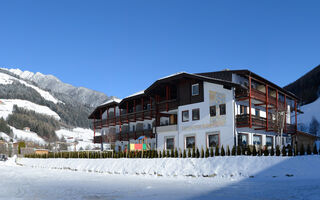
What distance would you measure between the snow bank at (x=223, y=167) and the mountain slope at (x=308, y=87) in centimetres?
13733

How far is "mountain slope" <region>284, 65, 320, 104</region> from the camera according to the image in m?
145

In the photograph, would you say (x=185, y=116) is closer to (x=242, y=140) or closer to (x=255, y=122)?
(x=242, y=140)

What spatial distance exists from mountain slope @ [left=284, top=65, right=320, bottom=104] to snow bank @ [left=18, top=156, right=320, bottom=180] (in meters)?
137

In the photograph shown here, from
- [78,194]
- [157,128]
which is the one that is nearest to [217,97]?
[157,128]

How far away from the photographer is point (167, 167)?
72.1 ft

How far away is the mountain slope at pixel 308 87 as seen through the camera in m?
145

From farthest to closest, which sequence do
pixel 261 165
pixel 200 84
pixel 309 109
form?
pixel 309 109, pixel 200 84, pixel 261 165

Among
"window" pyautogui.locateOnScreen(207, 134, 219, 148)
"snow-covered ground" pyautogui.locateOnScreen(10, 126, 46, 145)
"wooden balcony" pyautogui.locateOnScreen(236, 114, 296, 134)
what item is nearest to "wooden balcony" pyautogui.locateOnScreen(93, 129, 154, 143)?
"window" pyautogui.locateOnScreen(207, 134, 219, 148)

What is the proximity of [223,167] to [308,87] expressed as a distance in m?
150

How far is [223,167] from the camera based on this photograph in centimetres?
1933

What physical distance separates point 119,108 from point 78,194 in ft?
127

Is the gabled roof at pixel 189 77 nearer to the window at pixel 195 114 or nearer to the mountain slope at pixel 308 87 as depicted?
the window at pixel 195 114

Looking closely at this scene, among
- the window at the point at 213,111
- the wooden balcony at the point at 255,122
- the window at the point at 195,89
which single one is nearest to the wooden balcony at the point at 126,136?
the window at the point at 195,89

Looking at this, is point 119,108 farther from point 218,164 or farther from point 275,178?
point 275,178
